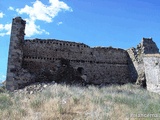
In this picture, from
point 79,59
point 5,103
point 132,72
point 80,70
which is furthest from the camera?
point 132,72

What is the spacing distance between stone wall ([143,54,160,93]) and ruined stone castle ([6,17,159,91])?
3.30ft

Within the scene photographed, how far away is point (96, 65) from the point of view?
19250 millimetres

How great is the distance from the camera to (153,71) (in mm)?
15953

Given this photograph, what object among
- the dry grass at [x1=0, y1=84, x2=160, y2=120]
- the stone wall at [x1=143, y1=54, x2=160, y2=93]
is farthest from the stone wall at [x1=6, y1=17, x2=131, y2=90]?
the dry grass at [x1=0, y1=84, x2=160, y2=120]

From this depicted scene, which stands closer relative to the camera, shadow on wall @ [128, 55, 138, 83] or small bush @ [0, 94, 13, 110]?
small bush @ [0, 94, 13, 110]

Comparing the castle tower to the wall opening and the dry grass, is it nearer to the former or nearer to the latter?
the wall opening

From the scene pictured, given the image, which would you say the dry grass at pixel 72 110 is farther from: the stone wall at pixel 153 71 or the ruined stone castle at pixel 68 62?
the stone wall at pixel 153 71

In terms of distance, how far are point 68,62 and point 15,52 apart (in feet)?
13.4

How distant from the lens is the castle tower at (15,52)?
15.3m

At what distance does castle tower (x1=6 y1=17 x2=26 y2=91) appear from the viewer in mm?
15326

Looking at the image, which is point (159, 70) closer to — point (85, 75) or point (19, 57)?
point (85, 75)

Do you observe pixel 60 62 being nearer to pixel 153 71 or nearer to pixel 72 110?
pixel 153 71

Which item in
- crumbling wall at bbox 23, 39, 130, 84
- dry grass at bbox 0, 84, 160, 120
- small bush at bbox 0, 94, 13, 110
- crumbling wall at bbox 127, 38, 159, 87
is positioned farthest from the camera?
crumbling wall at bbox 127, 38, 159, 87

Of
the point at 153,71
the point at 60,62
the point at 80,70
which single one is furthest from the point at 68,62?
the point at 153,71
